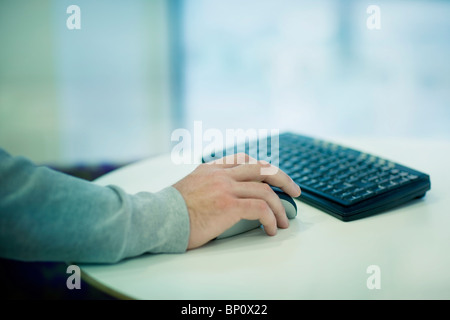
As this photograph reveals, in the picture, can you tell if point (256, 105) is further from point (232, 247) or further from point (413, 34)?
point (232, 247)

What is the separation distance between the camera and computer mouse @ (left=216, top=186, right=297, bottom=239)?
0.66 meters

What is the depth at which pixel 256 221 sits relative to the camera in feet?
2.25

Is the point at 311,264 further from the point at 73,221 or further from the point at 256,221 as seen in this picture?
the point at 73,221

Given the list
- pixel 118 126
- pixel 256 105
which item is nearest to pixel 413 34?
pixel 256 105

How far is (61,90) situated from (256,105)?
3.92 feet

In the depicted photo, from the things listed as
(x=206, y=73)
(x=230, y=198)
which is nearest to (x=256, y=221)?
(x=230, y=198)

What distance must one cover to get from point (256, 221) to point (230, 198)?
0.08 meters

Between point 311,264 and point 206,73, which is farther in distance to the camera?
point 206,73

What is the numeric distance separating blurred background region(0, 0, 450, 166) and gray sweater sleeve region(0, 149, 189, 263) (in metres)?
2.01

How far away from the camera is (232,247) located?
63 cm

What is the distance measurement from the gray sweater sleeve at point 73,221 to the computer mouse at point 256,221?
8 cm

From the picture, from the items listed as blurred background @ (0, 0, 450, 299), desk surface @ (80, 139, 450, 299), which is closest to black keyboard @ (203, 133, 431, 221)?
desk surface @ (80, 139, 450, 299)

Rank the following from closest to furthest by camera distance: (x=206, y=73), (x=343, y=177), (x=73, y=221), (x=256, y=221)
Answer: (x=73, y=221)
(x=256, y=221)
(x=343, y=177)
(x=206, y=73)

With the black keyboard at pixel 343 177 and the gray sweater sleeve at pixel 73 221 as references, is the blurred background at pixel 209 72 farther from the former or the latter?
the gray sweater sleeve at pixel 73 221
